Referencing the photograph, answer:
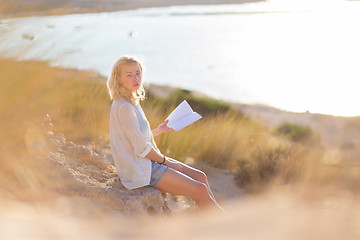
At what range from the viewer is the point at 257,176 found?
17.0ft

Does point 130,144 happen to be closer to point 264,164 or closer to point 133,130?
point 133,130

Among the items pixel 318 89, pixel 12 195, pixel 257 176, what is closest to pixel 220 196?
pixel 257 176

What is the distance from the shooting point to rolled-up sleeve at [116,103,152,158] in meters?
2.93

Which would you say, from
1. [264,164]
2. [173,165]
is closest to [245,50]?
[264,164]

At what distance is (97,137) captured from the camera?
194 inches

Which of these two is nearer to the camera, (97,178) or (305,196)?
(305,196)

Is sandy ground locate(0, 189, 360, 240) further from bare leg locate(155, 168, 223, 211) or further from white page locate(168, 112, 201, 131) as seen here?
white page locate(168, 112, 201, 131)

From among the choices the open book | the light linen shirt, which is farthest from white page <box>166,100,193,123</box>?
the light linen shirt

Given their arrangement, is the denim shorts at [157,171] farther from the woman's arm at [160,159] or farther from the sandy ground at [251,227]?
the sandy ground at [251,227]

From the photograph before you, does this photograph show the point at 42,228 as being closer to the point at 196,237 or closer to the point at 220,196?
the point at 196,237

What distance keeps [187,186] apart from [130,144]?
19.8 inches

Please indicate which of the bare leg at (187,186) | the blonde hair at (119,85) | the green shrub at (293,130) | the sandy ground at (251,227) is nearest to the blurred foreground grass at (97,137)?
the blonde hair at (119,85)

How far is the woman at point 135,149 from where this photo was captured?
2953 millimetres

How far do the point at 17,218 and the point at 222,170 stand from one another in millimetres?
4460
